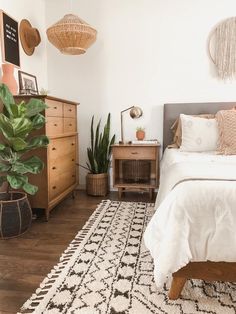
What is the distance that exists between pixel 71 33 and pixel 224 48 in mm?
1815

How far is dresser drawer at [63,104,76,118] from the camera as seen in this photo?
2.86 m

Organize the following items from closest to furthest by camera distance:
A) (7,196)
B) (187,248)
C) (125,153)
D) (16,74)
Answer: (187,248), (7,196), (16,74), (125,153)

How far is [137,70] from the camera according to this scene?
3393 millimetres

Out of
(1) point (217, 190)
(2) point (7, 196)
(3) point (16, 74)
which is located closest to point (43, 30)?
(3) point (16, 74)

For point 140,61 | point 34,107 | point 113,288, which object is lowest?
point 113,288

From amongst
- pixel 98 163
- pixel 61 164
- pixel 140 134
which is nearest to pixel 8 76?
pixel 61 164

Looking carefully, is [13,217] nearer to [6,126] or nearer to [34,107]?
[6,126]

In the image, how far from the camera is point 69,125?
3002 mm

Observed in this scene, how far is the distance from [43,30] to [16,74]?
101 centimetres

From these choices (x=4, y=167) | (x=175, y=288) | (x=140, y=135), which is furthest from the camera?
(x=140, y=135)

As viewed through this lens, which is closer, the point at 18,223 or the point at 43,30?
the point at 18,223

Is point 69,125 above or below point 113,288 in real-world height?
above

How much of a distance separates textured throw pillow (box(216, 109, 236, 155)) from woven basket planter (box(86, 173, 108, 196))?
144 cm

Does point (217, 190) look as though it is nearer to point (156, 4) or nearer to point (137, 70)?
point (137, 70)
